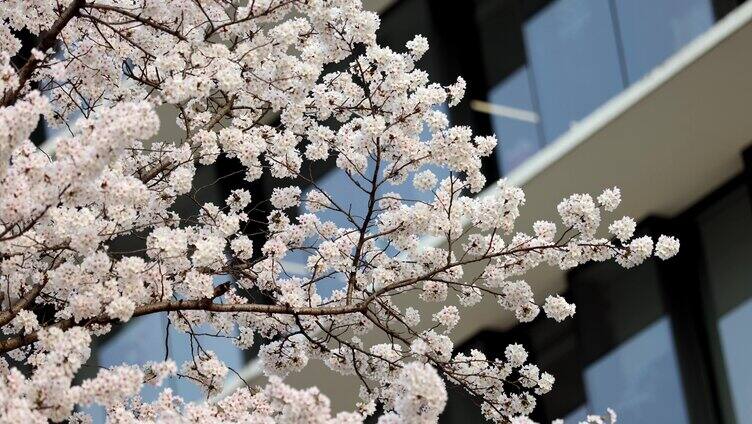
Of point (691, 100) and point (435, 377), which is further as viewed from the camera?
point (691, 100)

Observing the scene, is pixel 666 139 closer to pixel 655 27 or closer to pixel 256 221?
pixel 655 27

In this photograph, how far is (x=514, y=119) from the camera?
1110 cm

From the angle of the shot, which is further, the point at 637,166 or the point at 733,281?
the point at 637,166

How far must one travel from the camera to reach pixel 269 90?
6.43 metres

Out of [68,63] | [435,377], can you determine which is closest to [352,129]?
[68,63]

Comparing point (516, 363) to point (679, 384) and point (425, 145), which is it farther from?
point (679, 384)

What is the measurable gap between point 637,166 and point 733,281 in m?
1.13

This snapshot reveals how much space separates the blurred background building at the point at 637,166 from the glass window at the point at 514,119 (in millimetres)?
13

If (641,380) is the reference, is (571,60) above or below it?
above

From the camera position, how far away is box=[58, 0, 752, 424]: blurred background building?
9.90 meters

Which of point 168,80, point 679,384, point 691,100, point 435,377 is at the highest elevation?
point 691,100

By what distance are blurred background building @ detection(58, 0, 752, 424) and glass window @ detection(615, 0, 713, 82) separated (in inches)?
0.4

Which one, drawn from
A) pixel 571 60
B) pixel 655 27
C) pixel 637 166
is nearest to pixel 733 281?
pixel 637 166

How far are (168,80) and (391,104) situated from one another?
1.33 metres
